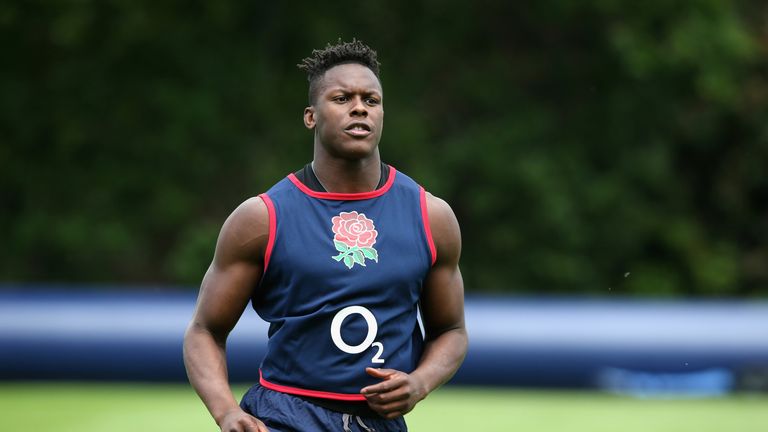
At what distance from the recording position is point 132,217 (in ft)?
70.2

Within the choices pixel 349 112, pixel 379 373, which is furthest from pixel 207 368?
pixel 349 112

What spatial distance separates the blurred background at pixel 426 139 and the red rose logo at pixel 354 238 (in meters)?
16.0

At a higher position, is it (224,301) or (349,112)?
(349,112)

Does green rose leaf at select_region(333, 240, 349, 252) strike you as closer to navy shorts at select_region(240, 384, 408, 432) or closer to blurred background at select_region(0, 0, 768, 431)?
navy shorts at select_region(240, 384, 408, 432)

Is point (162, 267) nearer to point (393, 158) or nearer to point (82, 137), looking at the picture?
point (82, 137)

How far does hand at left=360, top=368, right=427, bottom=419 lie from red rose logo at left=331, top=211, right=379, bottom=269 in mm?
364

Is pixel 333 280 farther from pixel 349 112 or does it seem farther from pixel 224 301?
pixel 349 112

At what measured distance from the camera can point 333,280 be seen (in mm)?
4312

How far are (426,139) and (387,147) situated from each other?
2.80 feet

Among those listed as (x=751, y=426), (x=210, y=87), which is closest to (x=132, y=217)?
(x=210, y=87)

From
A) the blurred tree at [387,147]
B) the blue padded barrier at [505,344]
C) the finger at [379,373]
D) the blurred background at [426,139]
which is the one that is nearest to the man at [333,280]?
the finger at [379,373]

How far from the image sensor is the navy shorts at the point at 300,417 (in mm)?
4281

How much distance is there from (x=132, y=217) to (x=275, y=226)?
57.3 feet

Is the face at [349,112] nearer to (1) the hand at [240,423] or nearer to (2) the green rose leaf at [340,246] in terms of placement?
(2) the green rose leaf at [340,246]
